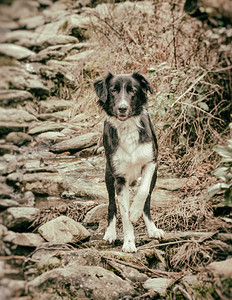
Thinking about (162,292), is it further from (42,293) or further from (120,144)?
(120,144)

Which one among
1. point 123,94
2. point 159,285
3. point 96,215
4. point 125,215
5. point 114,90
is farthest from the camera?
point 96,215

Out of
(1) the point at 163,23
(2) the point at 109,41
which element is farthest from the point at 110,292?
(2) the point at 109,41

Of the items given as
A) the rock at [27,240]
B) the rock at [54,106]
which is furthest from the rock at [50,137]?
the rock at [27,240]

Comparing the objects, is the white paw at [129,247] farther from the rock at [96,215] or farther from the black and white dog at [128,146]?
the rock at [96,215]

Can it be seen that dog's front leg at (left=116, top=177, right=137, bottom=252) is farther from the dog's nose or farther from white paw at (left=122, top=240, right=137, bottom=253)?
the dog's nose

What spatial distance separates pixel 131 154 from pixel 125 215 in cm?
67

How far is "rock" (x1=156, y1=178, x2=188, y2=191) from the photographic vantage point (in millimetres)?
5098

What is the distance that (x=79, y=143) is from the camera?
7.55 m

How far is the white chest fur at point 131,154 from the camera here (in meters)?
3.87

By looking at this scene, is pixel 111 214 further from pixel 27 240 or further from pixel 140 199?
pixel 27 240

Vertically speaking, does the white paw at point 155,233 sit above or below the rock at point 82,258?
below

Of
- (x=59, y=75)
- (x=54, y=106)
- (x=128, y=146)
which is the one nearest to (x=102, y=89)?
(x=128, y=146)

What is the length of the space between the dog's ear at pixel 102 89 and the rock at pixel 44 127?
4609 millimetres

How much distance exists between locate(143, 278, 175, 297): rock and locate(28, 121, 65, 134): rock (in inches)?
244
